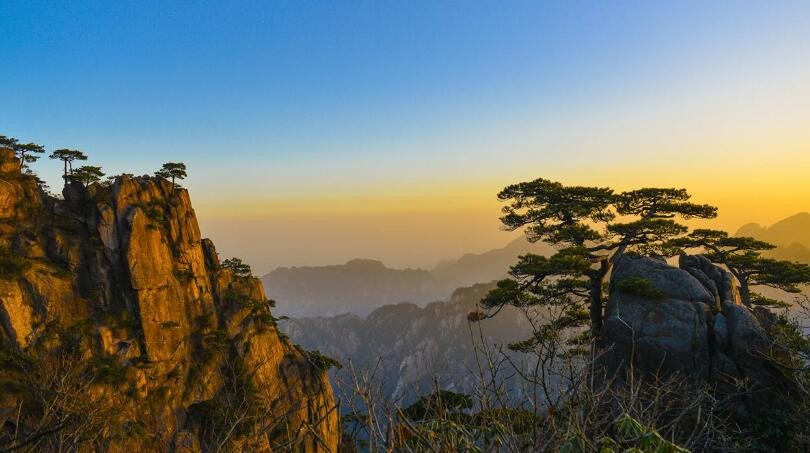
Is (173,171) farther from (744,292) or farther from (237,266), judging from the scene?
(744,292)

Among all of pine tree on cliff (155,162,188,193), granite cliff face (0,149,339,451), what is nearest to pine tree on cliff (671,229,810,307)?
granite cliff face (0,149,339,451)

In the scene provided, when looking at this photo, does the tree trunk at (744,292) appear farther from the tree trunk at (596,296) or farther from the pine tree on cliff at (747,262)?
the tree trunk at (596,296)

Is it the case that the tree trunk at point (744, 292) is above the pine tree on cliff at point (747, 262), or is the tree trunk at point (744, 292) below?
below

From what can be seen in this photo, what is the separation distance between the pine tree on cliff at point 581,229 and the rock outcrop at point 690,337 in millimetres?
1864

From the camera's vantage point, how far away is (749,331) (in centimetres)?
1669

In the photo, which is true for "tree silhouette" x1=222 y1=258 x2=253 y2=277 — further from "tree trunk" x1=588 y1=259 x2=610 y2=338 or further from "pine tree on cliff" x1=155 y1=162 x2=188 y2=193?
"tree trunk" x1=588 y1=259 x2=610 y2=338

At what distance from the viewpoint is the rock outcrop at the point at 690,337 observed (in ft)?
52.1

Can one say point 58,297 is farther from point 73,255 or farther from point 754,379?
point 754,379

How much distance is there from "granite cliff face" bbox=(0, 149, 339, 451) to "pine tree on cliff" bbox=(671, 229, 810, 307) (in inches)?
1113

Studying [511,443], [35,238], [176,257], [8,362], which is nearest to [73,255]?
[35,238]

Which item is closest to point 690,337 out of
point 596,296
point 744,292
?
point 596,296

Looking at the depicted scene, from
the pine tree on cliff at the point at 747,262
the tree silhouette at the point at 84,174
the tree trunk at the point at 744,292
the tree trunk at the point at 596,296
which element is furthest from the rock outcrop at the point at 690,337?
the tree silhouette at the point at 84,174

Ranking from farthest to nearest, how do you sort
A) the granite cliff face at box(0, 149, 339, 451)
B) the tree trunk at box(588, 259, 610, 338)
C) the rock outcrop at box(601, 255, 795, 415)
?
the granite cliff face at box(0, 149, 339, 451) < the tree trunk at box(588, 259, 610, 338) < the rock outcrop at box(601, 255, 795, 415)

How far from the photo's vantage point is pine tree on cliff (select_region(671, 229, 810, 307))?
2186 centimetres
